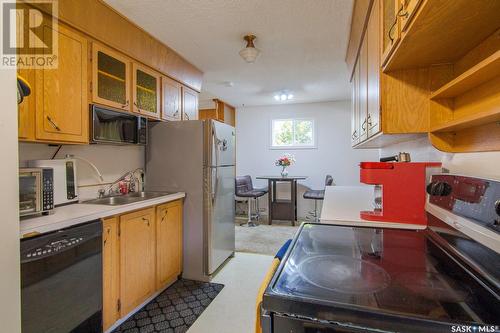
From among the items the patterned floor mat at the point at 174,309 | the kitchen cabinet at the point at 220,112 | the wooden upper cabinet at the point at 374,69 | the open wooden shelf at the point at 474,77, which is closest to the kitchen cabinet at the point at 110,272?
the patterned floor mat at the point at 174,309

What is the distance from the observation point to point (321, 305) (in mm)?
582

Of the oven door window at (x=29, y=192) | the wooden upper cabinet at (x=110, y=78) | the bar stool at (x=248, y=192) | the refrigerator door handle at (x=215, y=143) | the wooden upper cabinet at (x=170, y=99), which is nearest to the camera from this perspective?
the oven door window at (x=29, y=192)

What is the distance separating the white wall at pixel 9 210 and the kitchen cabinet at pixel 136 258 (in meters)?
0.82

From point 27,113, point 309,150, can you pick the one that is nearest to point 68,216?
point 27,113

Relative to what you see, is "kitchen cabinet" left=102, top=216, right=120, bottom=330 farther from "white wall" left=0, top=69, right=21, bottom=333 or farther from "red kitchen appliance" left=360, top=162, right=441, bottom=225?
"red kitchen appliance" left=360, top=162, right=441, bottom=225

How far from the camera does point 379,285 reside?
67 centimetres

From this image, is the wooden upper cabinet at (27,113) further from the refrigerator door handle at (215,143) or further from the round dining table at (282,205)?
the round dining table at (282,205)

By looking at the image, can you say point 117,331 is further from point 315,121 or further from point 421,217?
point 315,121

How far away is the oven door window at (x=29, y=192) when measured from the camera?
4.66 ft

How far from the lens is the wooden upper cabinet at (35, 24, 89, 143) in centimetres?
156

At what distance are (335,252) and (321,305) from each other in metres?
0.37

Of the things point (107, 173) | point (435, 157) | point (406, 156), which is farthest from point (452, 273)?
point (107, 173)

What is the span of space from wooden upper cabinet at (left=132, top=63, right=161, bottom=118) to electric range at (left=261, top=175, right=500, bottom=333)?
201 cm

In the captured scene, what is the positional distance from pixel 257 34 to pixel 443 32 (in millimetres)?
1791
